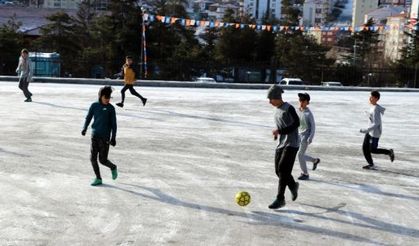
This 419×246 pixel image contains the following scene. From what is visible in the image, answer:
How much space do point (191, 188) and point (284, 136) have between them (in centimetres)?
170

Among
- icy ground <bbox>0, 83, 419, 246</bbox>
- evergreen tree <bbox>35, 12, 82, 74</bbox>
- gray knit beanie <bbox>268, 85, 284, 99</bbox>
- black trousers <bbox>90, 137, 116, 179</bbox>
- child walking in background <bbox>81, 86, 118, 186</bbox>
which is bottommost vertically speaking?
icy ground <bbox>0, 83, 419, 246</bbox>

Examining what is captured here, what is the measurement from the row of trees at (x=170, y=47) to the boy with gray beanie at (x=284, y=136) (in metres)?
33.7

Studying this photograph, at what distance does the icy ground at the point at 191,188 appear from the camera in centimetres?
638

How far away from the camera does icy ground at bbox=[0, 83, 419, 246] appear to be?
6.38 m

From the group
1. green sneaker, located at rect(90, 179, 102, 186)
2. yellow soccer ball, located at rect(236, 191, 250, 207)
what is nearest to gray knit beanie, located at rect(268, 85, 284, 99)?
yellow soccer ball, located at rect(236, 191, 250, 207)

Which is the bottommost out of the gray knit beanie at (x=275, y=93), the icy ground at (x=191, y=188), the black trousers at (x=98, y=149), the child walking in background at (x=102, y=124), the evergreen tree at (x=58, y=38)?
the icy ground at (x=191, y=188)

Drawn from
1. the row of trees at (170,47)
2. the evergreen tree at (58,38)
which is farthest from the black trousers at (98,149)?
the evergreen tree at (58,38)

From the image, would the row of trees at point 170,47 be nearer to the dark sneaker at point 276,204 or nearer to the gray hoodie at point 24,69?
the gray hoodie at point 24,69

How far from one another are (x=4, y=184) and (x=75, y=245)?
277 centimetres

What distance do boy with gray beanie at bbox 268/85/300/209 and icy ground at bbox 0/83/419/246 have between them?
1.10 ft

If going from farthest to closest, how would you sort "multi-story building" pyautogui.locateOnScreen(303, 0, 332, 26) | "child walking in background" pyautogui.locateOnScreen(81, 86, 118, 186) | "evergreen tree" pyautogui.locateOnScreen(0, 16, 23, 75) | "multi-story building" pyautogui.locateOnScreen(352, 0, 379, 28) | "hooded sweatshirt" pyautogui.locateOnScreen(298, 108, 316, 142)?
1. "multi-story building" pyautogui.locateOnScreen(303, 0, 332, 26)
2. "multi-story building" pyautogui.locateOnScreen(352, 0, 379, 28)
3. "evergreen tree" pyautogui.locateOnScreen(0, 16, 23, 75)
4. "hooded sweatshirt" pyautogui.locateOnScreen(298, 108, 316, 142)
5. "child walking in background" pyautogui.locateOnScreen(81, 86, 118, 186)

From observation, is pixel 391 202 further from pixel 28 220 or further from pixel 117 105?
pixel 117 105

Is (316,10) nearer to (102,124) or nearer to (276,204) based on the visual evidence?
(102,124)

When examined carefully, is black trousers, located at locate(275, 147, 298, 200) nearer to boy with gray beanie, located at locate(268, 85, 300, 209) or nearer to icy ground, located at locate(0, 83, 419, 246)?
boy with gray beanie, located at locate(268, 85, 300, 209)
